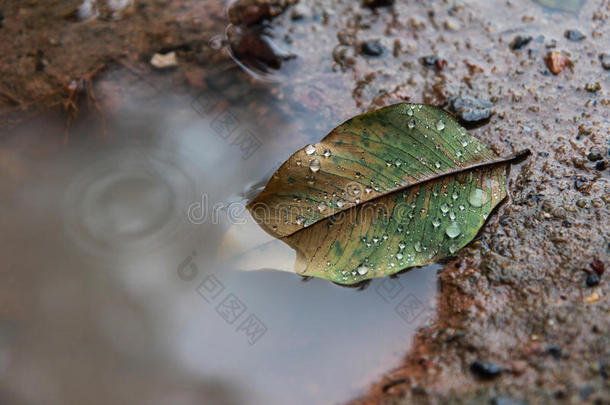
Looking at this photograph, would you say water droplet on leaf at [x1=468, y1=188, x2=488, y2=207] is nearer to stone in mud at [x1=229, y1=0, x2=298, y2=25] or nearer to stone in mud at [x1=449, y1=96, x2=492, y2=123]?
stone in mud at [x1=449, y1=96, x2=492, y2=123]

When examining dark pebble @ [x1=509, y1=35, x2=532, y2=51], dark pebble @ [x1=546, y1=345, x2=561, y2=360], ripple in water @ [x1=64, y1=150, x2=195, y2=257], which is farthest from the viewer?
dark pebble @ [x1=509, y1=35, x2=532, y2=51]

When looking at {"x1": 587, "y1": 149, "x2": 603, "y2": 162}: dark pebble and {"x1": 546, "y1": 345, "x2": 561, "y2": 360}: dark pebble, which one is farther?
{"x1": 587, "y1": 149, "x2": 603, "y2": 162}: dark pebble

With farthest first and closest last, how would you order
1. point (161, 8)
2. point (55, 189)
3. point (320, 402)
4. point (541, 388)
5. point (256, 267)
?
point (161, 8)
point (55, 189)
point (256, 267)
point (320, 402)
point (541, 388)

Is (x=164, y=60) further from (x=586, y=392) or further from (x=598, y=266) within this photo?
(x=586, y=392)


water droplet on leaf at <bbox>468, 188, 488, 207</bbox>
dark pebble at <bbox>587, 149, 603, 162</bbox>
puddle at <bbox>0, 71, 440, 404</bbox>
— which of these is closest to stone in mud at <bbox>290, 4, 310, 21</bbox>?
puddle at <bbox>0, 71, 440, 404</bbox>

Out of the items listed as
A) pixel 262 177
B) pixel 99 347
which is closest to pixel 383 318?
pixel 262 177

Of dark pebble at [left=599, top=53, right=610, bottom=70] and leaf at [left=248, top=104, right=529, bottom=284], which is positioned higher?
dark pebble at [left=599, top=53, right=610, bottom=70]

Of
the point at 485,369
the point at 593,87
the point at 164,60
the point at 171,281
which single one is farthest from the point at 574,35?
the point at 171,281

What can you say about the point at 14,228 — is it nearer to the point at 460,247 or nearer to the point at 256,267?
the point at 256,267
